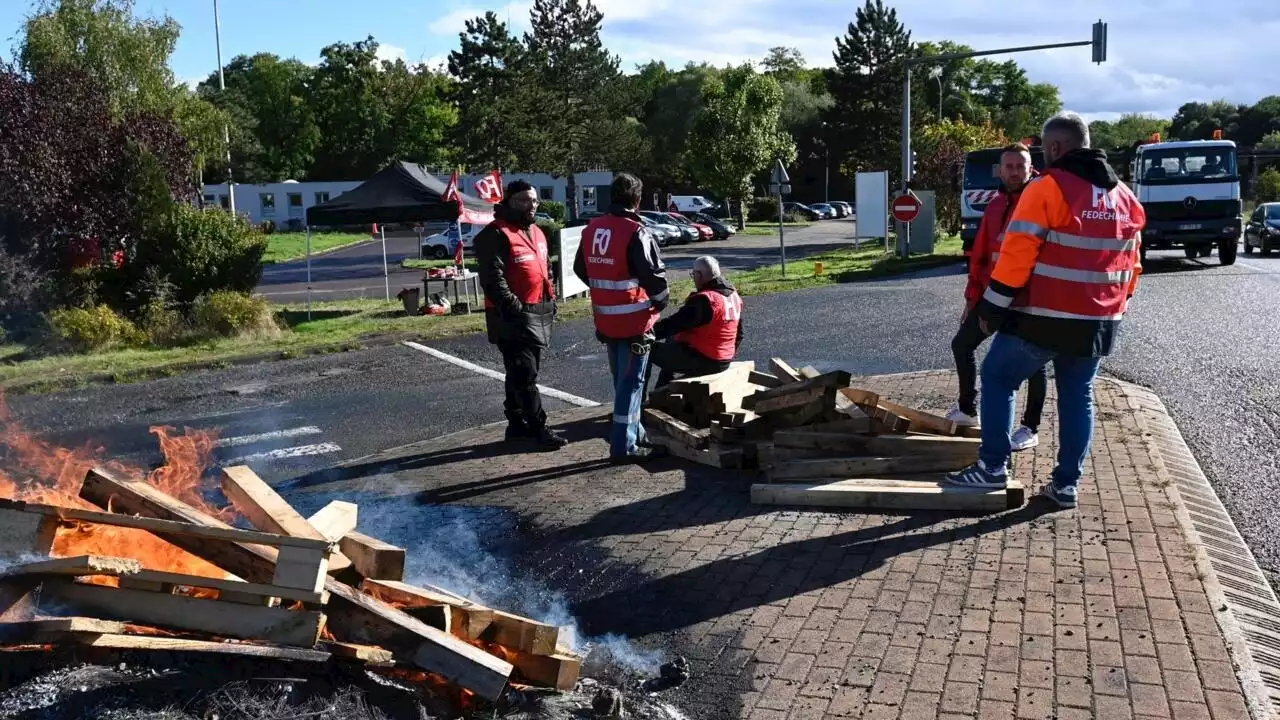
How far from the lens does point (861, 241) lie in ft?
134

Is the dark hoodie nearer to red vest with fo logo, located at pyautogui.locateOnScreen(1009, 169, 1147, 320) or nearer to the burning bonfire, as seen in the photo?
red vest with fo logo, located at pyautogui.locateOnScreen(1009, 169, 1147, 320)

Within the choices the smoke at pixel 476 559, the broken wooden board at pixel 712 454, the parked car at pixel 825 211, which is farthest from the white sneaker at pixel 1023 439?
A: the parked car at pixel 825 211

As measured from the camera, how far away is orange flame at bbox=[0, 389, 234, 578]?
4.10m

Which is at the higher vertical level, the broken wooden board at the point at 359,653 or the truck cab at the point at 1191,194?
the truck cab at the point at 1191,194

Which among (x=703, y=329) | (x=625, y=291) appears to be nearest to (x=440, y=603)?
(x=625, y=291)

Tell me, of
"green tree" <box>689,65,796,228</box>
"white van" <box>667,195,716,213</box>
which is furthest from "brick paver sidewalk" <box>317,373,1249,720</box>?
"white van" <box>667,195,716,213</box>

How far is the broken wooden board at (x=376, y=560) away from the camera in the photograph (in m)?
4.21

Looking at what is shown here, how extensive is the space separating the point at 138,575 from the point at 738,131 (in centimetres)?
5482

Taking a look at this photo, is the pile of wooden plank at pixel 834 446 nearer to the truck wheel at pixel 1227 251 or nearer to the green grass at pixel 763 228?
the truck wheel at pixel 1227 251

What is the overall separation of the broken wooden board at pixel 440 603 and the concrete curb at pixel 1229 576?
2.65 metres

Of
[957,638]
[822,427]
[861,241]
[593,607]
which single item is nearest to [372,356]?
[822,427]

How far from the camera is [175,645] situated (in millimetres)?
3395

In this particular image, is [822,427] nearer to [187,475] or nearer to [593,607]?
[593,607]

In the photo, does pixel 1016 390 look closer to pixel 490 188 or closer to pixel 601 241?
pixel 601 241
